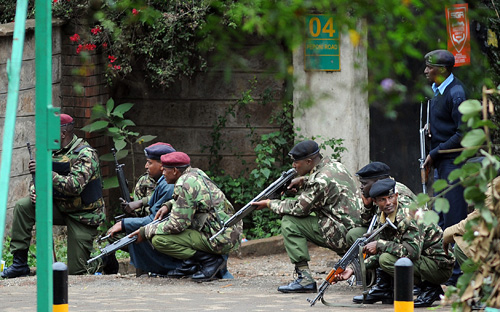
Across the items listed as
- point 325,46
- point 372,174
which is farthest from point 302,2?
point 325,46

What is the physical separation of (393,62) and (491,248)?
117 cm

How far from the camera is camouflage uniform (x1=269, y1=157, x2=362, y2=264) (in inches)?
281

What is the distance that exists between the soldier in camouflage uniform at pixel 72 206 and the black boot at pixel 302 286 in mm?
2290

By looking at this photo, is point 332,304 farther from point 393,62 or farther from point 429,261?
point 393,62

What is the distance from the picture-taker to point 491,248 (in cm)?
368

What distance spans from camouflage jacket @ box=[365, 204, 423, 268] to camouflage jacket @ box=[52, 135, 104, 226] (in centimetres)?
315

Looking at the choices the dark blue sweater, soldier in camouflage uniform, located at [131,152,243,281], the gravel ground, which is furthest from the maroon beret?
the dark blue sweater

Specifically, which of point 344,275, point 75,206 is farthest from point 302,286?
point 75,206

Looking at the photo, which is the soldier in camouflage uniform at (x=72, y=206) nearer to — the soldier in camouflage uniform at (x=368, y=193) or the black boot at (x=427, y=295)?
the soldier in camouflage uniform at (x=368, y=193)

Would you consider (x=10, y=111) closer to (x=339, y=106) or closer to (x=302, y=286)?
(x=302, y=286)

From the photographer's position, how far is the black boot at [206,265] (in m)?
7.88

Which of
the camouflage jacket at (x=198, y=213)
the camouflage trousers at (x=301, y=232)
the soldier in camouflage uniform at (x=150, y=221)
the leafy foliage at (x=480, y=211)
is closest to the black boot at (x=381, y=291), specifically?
the camouflage trousers at (x=301, y=232)

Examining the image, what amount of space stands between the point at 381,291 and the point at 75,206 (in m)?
3.27

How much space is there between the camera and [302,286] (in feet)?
23.3
